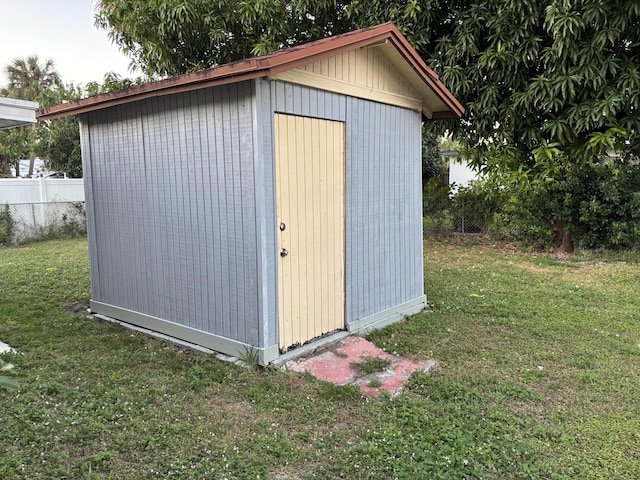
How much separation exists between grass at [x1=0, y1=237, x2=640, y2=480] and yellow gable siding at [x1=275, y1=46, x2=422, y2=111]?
2.30 metres

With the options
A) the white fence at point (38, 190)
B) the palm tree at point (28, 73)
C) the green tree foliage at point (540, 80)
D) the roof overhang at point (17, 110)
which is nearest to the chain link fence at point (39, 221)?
the white fence at point (38, 190)

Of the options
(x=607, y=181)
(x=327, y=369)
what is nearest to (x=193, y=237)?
(x=327, y=369)

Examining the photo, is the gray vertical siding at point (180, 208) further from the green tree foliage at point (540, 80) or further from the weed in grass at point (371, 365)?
the green tree foliage at point (540, 80)

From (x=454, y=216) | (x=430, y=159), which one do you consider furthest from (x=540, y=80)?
(x=430, y=159)

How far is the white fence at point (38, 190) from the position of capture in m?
11.7

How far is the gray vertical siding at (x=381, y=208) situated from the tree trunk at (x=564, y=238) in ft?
16.3

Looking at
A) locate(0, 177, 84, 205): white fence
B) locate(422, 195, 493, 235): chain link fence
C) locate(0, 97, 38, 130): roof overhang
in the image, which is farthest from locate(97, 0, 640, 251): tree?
locate(0, 97, 38, 130): roof overhang

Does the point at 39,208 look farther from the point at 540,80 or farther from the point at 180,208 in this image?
the point at 540,80

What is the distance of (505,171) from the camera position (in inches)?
331

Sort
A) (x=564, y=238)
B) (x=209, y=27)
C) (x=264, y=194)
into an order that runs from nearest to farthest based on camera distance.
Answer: (x=264, y=194) → (x=564, y=238) → (x=209, y=27)

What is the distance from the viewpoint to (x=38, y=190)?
40.1ft

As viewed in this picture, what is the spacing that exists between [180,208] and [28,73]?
81.5ft

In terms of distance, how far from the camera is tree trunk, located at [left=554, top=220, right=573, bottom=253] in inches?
358

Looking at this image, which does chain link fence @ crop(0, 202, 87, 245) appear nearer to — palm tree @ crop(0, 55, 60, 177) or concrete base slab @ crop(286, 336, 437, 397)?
concrete base slab @ crop(286, 336, 437, 397)
